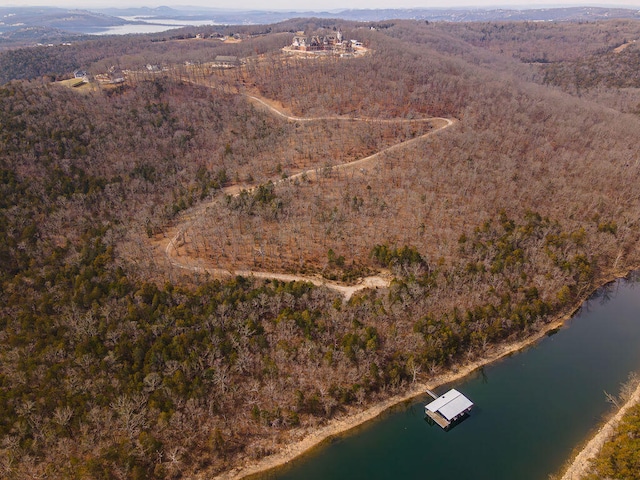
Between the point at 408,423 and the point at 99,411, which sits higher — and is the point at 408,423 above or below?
below

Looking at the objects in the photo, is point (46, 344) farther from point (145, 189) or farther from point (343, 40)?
point (343, 40)

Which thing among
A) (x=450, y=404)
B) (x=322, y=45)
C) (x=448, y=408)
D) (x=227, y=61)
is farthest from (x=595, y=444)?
(x=322, y=45)

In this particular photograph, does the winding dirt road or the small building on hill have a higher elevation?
the small building on hill

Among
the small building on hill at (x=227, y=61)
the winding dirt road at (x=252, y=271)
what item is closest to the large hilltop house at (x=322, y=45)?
the small building on hill at (x=227, y=61)

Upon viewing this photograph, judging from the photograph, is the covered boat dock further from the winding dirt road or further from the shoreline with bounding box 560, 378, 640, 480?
the winding dirt road

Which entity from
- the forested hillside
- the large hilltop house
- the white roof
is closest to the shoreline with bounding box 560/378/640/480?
the white roof

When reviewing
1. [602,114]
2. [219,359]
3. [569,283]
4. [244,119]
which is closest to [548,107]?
[602,114]
